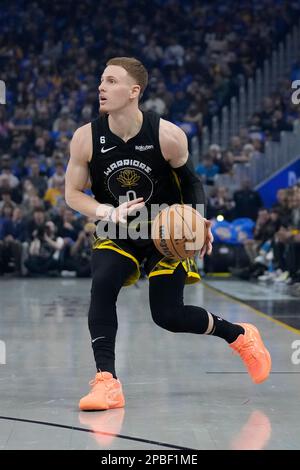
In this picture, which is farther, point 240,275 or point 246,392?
point 240,275

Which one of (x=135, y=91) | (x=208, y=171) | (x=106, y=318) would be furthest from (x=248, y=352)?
(x=208, y=171)

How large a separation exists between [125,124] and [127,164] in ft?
0.87

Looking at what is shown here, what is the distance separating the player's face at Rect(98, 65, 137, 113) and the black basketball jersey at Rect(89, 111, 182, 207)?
0.17 meters

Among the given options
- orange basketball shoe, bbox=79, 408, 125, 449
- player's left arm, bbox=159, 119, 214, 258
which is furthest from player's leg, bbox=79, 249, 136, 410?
player's left arm, bbox=159, 119, 214, 258

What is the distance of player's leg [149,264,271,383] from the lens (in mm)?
6918

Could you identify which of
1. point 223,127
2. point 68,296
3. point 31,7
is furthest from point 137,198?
point 31,7

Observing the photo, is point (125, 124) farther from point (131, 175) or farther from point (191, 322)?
point (191, 322)

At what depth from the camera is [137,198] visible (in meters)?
6.96

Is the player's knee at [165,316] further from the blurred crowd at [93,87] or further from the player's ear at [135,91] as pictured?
the blurred crowd at [93,87]

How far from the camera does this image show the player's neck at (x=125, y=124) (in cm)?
696

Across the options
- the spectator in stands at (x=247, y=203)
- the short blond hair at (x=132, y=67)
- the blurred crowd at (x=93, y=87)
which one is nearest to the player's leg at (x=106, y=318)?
the short blond hair at (x=132, y=67)
